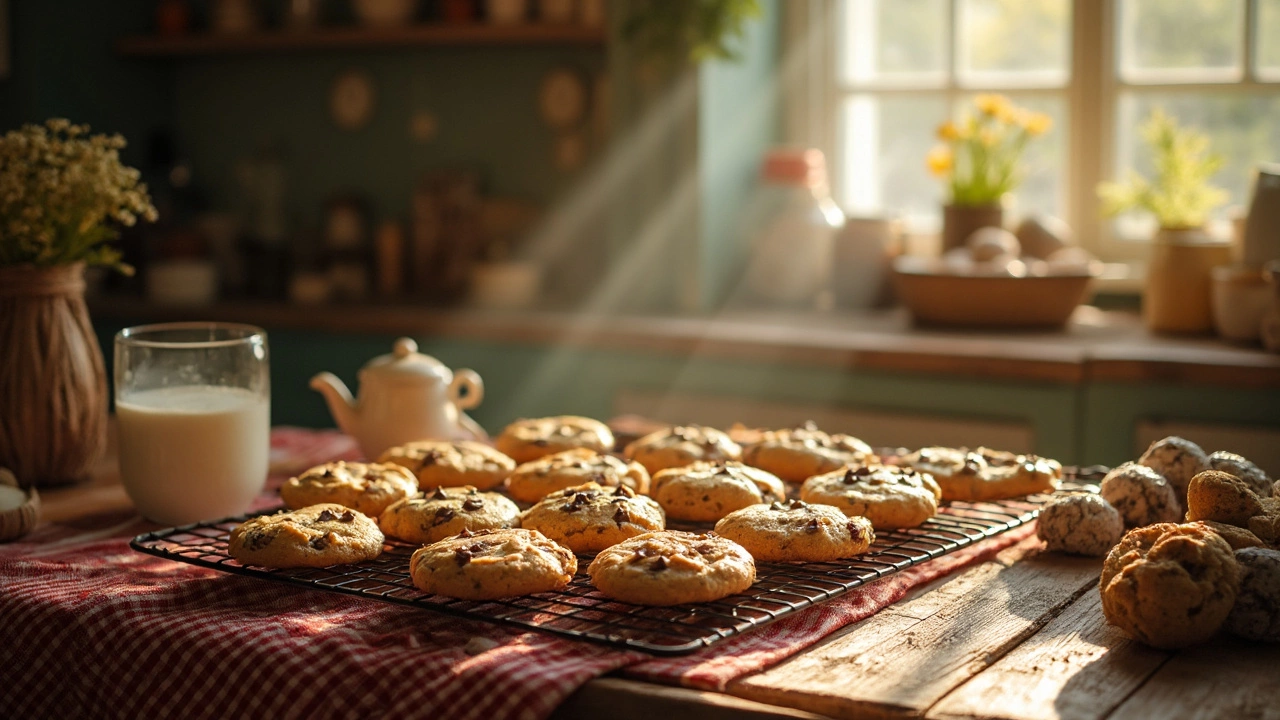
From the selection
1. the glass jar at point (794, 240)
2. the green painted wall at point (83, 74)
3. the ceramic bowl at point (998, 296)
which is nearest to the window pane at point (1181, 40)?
the ceramic bowl at point (998, 296)

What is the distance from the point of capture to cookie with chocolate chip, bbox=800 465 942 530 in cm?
145

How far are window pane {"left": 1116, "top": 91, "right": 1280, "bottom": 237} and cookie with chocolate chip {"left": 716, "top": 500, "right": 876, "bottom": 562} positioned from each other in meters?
2.25

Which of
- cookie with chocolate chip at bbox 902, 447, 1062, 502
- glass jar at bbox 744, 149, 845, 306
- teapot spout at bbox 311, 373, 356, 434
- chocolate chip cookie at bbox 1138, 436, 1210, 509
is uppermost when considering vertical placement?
glass jar at bbox 744, 149, 845, 306

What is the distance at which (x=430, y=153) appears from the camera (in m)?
4.09

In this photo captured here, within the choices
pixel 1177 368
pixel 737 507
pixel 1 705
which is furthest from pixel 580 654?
pixel 1177 368

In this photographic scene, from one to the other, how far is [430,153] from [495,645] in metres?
3.13

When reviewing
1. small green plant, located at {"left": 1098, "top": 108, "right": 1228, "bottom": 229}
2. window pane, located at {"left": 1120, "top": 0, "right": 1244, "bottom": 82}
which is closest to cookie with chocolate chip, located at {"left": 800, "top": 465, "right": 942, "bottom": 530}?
small green plant, located at {"left": 1098, "top": 108, "right": 1228, "bottom": 229}

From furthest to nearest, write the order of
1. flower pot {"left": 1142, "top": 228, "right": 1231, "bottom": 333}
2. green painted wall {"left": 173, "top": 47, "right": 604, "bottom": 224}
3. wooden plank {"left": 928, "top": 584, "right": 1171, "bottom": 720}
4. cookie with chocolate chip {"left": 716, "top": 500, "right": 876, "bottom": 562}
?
green painted wall {"left": 173, "top": 47, "right": 604, "bottom": 224} < flower pot {"left": 1142, "top": 228, "right": 1231, "bottom": 333} < cookie with chocolate chip {"left": 716, "top": 500, "right": 876, "bottom": 562} < wooden plank {"left": 928, "top": 584, "right": 1171, "bottom": 720}

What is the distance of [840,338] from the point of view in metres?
2.95

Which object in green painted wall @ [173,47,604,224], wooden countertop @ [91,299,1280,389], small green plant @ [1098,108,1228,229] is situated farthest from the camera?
green painted wall @ [173,47,604,224]

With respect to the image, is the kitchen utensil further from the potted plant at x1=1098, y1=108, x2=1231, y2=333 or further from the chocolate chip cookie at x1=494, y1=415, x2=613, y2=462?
the chocolate chip cookie at x1=494, y1=415, x2=613, y2=462

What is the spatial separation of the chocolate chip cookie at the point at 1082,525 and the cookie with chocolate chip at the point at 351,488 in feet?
2.47

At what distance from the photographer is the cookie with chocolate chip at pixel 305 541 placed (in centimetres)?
131

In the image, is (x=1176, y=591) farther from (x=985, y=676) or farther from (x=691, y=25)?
(x=691, y=25)
